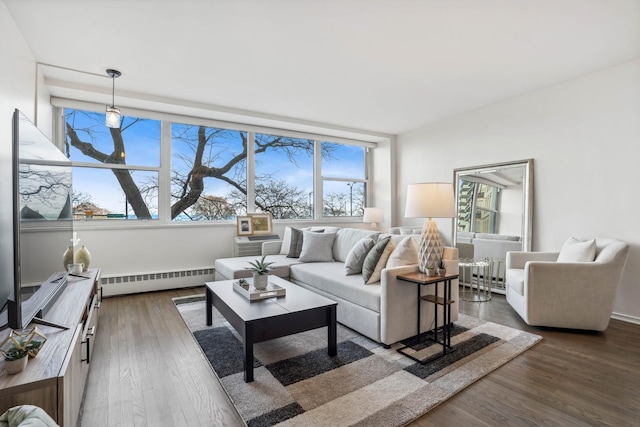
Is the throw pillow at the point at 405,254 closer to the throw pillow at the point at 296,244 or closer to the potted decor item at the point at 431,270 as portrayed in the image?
the potted decor item at the point at 431,270

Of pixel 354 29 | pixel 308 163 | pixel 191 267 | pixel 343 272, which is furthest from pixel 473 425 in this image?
pixel 308 163

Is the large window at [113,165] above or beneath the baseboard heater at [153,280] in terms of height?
above

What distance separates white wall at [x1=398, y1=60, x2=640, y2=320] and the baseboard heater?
4.31m

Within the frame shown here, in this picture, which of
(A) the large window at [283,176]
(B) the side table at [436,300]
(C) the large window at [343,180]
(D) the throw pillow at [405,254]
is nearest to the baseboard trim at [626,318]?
(B) the side table at [436,300]

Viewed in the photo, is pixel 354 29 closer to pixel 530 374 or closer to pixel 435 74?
pixel 435 74

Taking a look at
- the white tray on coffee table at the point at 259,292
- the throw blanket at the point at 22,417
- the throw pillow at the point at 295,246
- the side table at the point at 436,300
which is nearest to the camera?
the throw blanket at the point at 22,417

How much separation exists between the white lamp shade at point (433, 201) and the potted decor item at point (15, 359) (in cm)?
245

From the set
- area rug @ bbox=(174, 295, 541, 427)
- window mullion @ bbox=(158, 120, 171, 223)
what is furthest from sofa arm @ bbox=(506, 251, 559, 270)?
window mullion @ bbox=(158, 120, 171, 223)

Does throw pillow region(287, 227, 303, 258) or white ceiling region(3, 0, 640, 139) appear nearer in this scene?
white ceiling region(3, 0, 640, 139)

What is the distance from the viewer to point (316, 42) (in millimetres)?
2662

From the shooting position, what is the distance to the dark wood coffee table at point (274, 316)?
2.02 meters

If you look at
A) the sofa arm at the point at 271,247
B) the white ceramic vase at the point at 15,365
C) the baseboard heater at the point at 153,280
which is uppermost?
the sofa arm at the point at 271,247

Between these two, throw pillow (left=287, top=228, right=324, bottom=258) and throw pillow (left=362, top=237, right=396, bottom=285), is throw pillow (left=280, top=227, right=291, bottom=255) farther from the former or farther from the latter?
throw pillow (left=362, top=237, right=396, bottom=285)

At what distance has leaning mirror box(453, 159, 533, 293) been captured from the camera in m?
3.90
